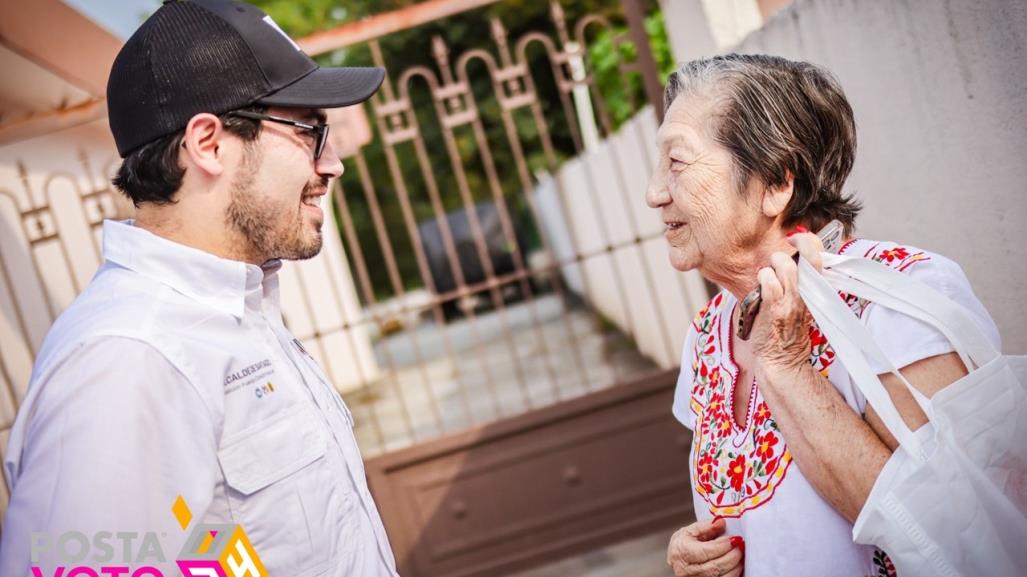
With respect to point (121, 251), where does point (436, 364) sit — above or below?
below

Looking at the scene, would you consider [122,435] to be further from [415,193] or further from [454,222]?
[415,193]

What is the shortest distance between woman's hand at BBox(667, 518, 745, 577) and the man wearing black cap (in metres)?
0.60

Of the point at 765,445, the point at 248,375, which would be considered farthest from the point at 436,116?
the point at 765,445

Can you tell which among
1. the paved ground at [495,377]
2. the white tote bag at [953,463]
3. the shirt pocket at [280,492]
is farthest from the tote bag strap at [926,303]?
the paved ground at [495,377]

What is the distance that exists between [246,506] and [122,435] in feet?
0.91

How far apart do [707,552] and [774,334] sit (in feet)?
1.59

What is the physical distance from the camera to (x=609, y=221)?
8414 millimetres

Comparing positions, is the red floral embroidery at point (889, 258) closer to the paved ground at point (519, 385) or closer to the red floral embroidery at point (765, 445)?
the red floral embroidery at point (765, 445)

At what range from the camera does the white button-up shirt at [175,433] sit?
1.30 m

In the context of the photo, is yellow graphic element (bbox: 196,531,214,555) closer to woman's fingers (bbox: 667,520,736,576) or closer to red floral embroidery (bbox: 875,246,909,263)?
woman's fingers (bbox: 667,520,736,576)

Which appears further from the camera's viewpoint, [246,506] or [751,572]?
[751,572]

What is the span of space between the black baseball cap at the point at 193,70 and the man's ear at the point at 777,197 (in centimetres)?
92

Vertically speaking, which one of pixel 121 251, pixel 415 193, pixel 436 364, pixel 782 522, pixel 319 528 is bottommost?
pixel 436 364

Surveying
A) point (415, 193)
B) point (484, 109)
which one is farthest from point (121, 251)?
point (415, 193)
